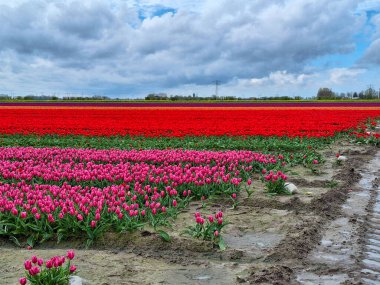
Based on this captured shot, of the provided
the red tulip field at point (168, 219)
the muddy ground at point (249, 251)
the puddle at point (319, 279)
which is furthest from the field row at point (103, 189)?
the puddle at point (319, 279)

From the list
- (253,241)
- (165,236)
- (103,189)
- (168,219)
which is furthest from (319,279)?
(103,189)

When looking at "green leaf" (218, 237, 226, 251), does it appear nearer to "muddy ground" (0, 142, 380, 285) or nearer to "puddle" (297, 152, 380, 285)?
"muddy ground" (0, 142, 380, 285)

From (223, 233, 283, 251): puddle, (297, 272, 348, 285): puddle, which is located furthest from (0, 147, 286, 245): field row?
(297, 272, 348, 285): puddle

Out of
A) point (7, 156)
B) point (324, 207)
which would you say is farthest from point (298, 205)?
point (7, 156)

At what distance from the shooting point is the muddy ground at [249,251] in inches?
219

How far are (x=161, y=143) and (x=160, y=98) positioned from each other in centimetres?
8463

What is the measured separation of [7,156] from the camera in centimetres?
1402

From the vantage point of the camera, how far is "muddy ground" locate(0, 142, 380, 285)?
556 centimetres

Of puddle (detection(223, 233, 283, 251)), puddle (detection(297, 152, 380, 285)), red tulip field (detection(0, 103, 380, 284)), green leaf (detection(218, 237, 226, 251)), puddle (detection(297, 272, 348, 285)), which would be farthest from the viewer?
puddle (detection(223, 233, 283, 251))

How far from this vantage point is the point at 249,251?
6.53 meters

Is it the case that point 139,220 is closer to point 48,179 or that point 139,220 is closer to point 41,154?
point 48,179

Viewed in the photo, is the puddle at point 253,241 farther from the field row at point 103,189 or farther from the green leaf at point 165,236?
the field row at point 103,189

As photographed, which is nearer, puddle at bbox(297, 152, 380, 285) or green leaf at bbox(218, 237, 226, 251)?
puddle at bbox(297, 152, 380, 285)

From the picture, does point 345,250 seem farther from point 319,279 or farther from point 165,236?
point 165,236
